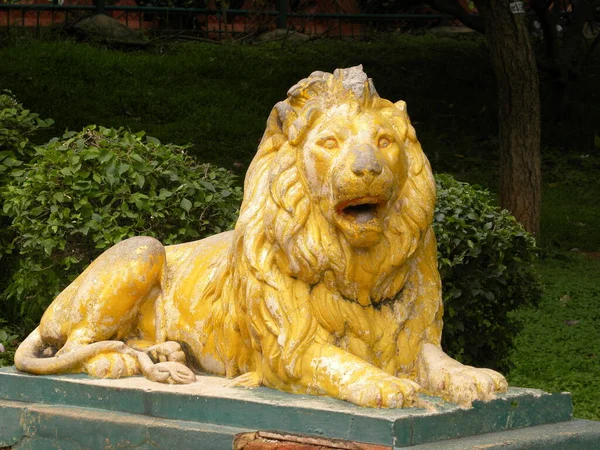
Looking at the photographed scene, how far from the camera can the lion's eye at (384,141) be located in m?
4.48

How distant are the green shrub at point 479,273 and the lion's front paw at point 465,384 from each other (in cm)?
225

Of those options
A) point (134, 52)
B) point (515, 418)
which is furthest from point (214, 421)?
point (134, 52)

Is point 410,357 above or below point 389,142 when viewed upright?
below

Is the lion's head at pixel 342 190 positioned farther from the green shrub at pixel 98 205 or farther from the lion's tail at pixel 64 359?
the green shrub at pixel 98 205

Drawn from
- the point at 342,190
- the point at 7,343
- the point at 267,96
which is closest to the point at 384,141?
the point at 342,190

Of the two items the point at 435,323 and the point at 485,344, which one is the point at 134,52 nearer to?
the point at 485,344

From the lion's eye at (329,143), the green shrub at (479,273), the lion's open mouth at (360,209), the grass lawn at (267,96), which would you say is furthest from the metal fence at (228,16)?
the lion's open mouth at (360,209)

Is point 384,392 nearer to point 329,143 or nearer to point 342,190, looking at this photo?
point 342,190

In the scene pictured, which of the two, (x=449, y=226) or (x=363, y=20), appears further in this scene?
(x=363, y=20)

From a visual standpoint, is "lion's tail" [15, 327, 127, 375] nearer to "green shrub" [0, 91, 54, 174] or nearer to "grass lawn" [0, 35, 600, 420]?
"green shrub" [0, 91, 54, 174]

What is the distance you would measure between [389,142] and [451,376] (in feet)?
2.88

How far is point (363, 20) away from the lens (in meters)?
18.5

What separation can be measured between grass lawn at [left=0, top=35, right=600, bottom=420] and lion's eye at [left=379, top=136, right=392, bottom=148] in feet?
20.1

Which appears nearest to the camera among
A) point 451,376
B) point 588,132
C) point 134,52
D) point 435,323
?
point 451,376
